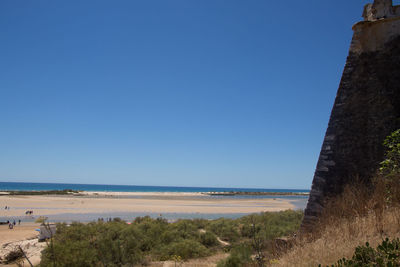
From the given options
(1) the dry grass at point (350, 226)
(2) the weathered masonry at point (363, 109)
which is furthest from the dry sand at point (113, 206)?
(1) the dry grass at point (350, 226)

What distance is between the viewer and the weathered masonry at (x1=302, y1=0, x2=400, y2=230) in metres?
Result: 7.17

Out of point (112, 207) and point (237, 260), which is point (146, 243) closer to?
point (237, 260)

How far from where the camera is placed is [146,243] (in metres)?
11.8

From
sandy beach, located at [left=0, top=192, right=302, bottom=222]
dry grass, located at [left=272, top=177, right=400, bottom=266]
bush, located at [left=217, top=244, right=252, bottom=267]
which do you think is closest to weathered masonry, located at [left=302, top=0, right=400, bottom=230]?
dry grass, located at [left=272, top=177, right=400, bottom=266]

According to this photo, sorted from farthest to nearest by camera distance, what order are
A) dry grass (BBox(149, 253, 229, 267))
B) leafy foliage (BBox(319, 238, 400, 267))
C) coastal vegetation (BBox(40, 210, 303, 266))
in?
dry grass (BBox(149, 253, 229, 267)) → coastal vegetation (BBox(40, 210, 303, 266)) → leafy foliage (BBox(319, 238, 400, 267))

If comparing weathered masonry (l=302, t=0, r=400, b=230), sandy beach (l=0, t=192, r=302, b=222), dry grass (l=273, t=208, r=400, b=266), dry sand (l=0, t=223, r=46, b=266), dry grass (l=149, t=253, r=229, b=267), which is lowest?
sandy beach (l=0, t=192, r=302, b=222)

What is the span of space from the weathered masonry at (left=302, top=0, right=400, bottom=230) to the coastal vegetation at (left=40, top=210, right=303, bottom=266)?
101 inches

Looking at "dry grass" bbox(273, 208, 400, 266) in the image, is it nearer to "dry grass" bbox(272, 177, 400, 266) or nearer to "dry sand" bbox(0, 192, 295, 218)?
"dry grass" bbox(272, 177, 400, 266)

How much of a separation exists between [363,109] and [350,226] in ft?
12.3

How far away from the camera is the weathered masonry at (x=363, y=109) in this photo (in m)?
7.17

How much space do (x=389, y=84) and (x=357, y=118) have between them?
126cm

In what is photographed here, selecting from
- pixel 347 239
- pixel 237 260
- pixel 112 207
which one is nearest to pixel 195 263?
pixel 237 260

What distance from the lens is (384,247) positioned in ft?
11.0

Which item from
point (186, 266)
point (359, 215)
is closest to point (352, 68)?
point (359, 215)
